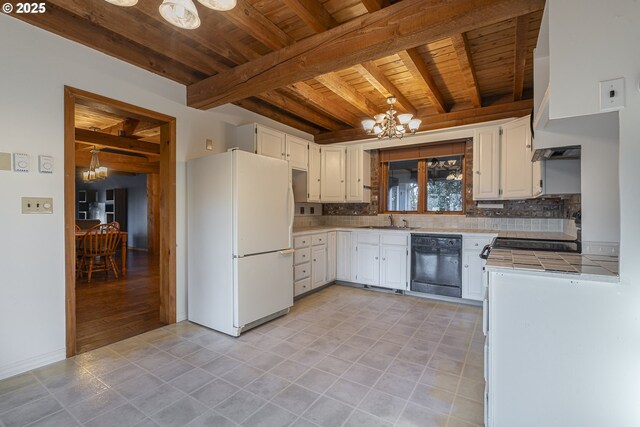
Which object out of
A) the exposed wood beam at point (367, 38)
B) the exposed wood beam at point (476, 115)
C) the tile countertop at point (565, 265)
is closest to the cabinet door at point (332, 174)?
the exposed wood beam at point (476, 115)

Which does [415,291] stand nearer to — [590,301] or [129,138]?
[590,301]

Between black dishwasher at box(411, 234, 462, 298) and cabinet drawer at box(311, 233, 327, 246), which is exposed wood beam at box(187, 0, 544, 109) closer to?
cabinet drawer at box(311, 233, 327, 246)

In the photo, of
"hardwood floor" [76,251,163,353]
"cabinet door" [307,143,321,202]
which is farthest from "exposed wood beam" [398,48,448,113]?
"hardwood floor" [76,251,163,353]

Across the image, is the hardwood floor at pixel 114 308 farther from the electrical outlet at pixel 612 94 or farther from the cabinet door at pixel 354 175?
the electrical outlet at pixel 612 94

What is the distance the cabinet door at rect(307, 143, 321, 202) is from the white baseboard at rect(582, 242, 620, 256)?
319cm

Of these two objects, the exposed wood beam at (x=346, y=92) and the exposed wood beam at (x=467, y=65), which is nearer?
the exposed wood beam at (x=467, y=65)

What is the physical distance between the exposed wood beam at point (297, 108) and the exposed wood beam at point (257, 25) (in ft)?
3.73

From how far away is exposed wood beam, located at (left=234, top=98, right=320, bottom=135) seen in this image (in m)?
3.80

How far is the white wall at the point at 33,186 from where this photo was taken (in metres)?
2.04

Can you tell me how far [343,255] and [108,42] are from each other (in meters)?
3.55

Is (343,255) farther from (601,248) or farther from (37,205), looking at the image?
(37,205)

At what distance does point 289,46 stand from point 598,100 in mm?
2074

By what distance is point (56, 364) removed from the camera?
221cm

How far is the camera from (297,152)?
418 centimetres
